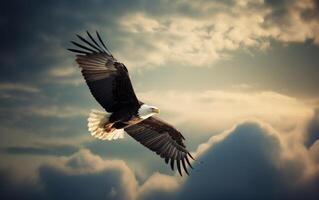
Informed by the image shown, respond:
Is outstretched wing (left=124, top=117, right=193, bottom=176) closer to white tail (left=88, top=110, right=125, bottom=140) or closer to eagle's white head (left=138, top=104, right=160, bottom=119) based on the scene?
white tail (left=88, top=110, right=125, bottom=140)

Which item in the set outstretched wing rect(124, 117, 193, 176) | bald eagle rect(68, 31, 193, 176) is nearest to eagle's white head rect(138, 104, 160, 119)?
bald eagle rect(68, 31, 193, 176)

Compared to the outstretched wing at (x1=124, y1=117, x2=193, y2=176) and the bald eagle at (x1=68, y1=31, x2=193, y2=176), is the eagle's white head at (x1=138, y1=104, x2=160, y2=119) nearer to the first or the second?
the bald eagle at (x1=68, y1=31, x2=193, y2=176)

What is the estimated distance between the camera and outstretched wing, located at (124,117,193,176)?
1230 centimetres

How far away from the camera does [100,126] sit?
1126cm

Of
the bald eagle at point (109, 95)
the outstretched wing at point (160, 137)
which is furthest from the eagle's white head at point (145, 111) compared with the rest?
the outstretched wing at point (160, 137)

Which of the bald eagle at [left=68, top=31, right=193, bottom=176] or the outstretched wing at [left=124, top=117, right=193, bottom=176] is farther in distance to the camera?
the outstretched wing at [left=124, top=117, right=193, bottom=176]

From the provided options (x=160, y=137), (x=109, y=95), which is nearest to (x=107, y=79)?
(x=109, y=95)

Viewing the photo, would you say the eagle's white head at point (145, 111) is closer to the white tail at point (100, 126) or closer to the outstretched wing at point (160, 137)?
the white tail at point (100, 126)

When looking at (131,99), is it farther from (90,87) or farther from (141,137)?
(141,137)

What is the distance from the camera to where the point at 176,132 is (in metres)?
12.6

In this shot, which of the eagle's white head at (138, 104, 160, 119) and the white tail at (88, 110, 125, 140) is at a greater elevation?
the eagle's white head at (138, 104, 160, 119)

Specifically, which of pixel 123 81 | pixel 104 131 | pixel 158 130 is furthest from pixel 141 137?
pixel 123 81

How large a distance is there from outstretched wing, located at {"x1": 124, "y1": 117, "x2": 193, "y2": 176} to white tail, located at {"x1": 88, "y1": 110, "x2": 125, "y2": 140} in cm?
98

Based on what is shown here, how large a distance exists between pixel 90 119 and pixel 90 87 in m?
1.02
